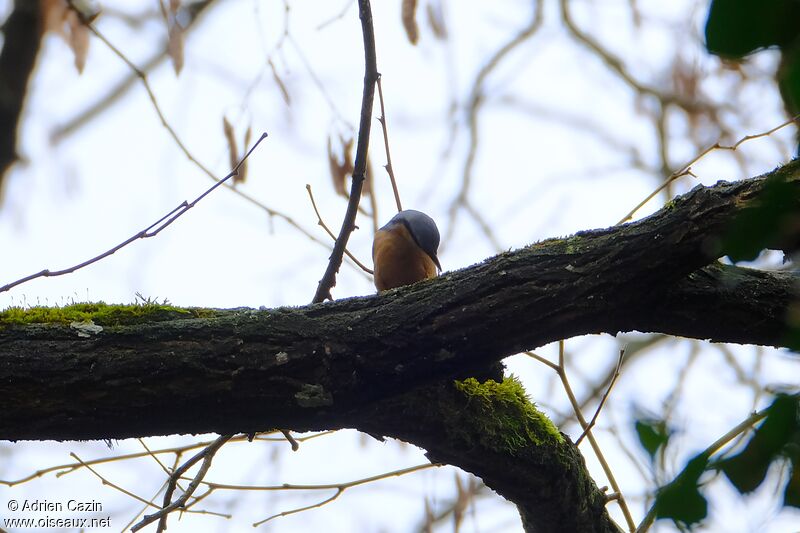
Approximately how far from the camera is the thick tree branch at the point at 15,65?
12.4ft

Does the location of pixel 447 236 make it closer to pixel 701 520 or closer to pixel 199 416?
pixel 199 416

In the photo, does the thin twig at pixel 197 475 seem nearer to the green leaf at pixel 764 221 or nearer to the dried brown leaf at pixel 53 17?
the dried brown leaf at pixel 53 17

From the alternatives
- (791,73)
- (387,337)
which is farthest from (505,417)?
(791,73)

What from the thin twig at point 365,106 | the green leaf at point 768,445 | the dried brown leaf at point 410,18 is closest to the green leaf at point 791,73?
the green leaf at point 768,445

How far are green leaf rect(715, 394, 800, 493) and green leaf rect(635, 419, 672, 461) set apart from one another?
87 millimetres

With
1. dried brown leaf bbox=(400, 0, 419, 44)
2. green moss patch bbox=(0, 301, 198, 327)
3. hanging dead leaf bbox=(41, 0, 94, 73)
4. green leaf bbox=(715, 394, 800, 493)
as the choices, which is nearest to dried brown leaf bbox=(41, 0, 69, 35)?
hanging dead leaf bbox=(41, 0, 94, 73)

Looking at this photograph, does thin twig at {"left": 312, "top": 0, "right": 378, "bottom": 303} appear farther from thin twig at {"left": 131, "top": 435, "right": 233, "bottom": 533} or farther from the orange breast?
thin twig at {"left": 131, "top": 435, "right": 233, "bottom": 533}

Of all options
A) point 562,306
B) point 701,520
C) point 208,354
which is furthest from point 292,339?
point 701,520

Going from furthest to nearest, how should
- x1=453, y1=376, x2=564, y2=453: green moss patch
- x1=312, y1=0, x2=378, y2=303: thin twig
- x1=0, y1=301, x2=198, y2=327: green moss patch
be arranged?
x1=312, y1=0, x2=378, y2=303: thin twig, x1=453, y1=376, x2=564, y2=453: green moss patch, x1=0, y1=301, x2=198, y2=327: green moss patch

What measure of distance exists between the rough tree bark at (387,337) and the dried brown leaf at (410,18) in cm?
144

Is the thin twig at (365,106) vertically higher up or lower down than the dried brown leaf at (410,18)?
lower down

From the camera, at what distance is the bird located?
306 cm

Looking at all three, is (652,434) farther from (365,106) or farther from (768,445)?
(365,106)

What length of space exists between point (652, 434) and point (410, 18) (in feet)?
9.79
